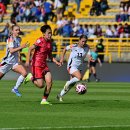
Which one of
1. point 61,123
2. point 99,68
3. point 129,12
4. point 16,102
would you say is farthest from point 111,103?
point 129,12

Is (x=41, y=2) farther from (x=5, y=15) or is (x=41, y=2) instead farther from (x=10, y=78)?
(x=10, y=78)

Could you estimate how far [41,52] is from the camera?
19.8 meters

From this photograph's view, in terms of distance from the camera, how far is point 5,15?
49.5 meters

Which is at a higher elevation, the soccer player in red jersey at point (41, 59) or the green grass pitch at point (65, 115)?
the soccer player in red jersey at point (41, 59)

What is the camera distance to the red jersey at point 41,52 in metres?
19.7

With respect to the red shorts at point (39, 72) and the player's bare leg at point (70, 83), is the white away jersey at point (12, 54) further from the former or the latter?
the red shorts at point (39, 72)

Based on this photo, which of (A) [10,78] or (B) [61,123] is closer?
(B) [61,123]

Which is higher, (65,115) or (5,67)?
(5,67)

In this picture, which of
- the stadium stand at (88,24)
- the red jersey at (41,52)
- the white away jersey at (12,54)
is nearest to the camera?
the red jersey at (41,52)

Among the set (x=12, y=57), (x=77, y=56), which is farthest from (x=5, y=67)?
(x=77, y=56)

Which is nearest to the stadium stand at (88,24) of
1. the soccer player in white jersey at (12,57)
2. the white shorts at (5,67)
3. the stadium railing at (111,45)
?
the stadium railing at (111,45)

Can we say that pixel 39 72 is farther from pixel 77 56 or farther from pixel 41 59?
pixel 77 56

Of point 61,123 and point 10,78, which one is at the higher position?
point 61,123

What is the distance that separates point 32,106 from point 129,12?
2426cm
